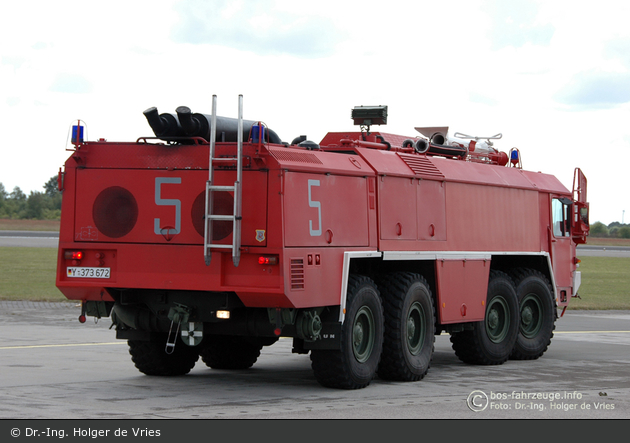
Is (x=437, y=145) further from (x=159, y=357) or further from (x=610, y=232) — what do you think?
(x=610, y=232)

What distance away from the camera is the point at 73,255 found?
37.8 ft

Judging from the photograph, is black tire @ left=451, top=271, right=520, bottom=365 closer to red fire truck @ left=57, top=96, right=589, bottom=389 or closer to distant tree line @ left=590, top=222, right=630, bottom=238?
red fire truck @ left=57, top=96, right=589, bottom=389

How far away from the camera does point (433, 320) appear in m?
13.4

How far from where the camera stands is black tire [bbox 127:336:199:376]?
12.6 m

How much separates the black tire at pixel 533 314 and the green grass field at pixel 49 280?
1042cm

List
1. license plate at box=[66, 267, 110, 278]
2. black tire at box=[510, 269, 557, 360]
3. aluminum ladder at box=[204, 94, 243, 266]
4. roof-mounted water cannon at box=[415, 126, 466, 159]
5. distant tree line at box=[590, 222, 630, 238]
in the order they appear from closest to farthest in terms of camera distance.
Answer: aluminum ladder at box=[204, 94, 243, 266] < license plate at box=[66, 267, 110, 278] < roof-mounted water cannon at box=[415, 126, 466, 159] < black tire at box=[510, 269, 557, 360] < distant tree line at box=[590, 222, 630, 238]

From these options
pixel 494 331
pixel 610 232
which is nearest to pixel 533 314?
pixel 494 331

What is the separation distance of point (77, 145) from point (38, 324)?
8562 millimetres

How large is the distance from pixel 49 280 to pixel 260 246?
67.9ft

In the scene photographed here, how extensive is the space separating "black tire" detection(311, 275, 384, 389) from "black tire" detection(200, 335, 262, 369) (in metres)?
2.12

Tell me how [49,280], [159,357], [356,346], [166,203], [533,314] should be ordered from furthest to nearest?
[49,280], [533,314], [159,357], [356,346], [166,203]

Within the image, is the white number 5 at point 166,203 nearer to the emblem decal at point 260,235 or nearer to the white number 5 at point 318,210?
the emblem decal at point 260,235

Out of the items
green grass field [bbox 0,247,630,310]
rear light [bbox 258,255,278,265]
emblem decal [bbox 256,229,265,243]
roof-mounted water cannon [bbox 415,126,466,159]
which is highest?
roof-mounted water cannon [bbox 415,126,466,159]

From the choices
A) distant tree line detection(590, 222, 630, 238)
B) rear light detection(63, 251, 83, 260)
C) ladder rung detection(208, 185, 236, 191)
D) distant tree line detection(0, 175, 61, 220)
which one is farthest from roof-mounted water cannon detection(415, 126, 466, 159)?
distant tree line detection(590, 222, 630, 238)
